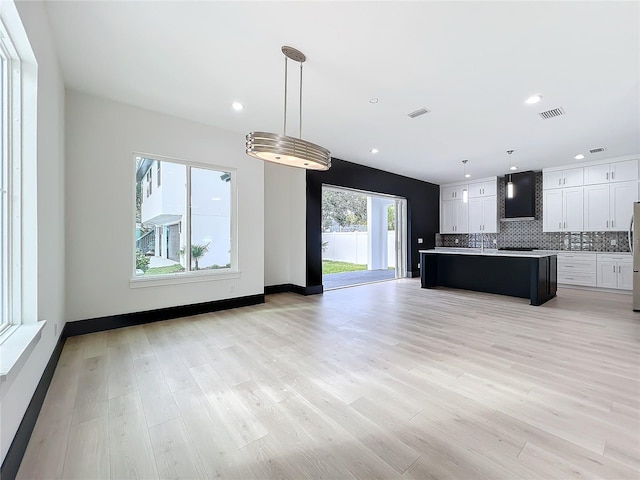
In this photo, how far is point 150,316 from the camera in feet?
12.7

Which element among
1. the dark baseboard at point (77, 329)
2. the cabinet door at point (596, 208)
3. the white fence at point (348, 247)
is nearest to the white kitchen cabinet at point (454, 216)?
the white fence at point (348, 247)

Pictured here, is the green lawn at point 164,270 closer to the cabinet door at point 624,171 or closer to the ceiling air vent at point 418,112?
the ceiling air vent at point 418,112

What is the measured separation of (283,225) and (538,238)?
6649mm

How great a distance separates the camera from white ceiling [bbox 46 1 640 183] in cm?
214

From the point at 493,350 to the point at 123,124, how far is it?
5175 millimetres

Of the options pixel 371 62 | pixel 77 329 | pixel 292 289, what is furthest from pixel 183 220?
pixel 371 62

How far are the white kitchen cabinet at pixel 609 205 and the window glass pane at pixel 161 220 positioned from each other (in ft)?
27.6

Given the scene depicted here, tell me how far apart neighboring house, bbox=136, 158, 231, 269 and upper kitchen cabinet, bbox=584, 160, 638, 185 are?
7.79 metres

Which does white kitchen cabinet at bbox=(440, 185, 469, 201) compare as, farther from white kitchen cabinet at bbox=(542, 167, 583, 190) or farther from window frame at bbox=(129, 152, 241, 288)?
window frame at bbox=(129, 152, 241, 288)

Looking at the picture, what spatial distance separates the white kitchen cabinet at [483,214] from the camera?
308 inches

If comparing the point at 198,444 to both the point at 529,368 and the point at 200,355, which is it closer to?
the point at 200,355

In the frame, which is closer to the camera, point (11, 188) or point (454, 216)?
point (11, 188)

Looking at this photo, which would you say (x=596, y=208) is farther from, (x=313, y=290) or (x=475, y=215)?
(x=313, y=290)

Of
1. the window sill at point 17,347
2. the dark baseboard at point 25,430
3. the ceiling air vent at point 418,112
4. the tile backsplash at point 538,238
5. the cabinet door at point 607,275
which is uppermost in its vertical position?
the ceiling air vent at point 418,112
